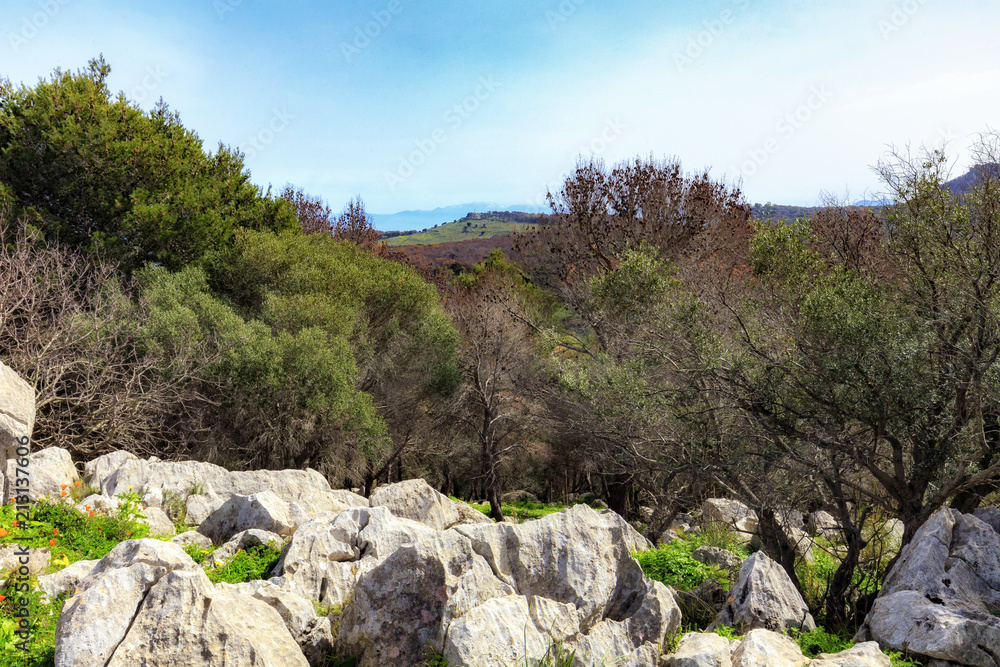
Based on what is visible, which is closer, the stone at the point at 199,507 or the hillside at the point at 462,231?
the stone at the point at 199,507

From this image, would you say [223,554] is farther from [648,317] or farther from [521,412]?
[521,412]

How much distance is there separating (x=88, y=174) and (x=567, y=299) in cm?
1695

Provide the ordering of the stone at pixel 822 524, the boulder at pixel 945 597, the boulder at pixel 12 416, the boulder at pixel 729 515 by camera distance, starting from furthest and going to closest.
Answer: the boulder at pixel 729 515 < the stone at pixel 822 524 < the boulder at pixel 12 416 < the boulder at pixel 945 597

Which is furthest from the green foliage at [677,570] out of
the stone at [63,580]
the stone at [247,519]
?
the stone at [63,580]

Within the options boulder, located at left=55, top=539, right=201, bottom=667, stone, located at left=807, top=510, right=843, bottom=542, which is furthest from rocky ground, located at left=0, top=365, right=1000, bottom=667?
stone, located at left=807, top=510, right=843, bottom=542

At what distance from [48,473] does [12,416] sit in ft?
5.07

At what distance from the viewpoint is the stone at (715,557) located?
9.68 metres

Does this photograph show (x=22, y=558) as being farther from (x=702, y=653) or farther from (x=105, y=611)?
(x=702, y=653)

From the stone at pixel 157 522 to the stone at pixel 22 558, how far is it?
1.57m

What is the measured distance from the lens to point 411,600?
561 centimetres

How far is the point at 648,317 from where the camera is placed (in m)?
16.7

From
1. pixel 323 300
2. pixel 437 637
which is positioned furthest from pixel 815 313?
pixel 323 300

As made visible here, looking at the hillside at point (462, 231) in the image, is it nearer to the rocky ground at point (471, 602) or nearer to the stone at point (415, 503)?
the stone at point (415, 503)

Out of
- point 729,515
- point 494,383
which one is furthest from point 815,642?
point 494,383
